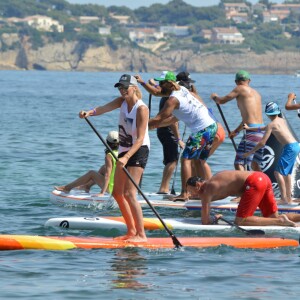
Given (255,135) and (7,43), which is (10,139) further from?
(7,43)

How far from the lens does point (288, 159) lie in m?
14.6

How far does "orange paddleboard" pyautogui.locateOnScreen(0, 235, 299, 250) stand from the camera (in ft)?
38.5

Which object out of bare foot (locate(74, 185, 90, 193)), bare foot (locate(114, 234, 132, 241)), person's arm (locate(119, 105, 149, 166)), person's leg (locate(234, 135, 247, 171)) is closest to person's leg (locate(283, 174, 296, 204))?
person's leg (locate(234, 135, 247, 171))

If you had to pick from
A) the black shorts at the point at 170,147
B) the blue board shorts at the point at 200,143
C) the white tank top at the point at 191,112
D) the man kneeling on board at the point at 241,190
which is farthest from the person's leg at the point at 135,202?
the black shorts at the point at 170,147

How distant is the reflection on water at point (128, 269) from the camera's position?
34.3 feet

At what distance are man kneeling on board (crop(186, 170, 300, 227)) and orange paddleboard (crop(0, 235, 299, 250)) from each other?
0.50 metres

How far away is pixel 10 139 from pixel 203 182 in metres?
16.7

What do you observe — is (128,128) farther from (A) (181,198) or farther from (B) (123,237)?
(A) (181,198)

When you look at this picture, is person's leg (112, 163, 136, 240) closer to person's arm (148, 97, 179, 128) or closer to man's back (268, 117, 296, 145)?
person's arm (148, 97, 179, 128)

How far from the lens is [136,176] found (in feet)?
38.1

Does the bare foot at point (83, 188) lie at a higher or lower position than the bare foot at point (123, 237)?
lower

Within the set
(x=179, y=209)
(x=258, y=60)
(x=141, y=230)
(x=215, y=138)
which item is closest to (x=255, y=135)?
(x=215, y=138)

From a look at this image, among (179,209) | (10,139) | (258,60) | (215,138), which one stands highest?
(215,138)

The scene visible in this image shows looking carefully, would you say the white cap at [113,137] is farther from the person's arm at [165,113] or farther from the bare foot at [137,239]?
the bare foot at [137,239]
